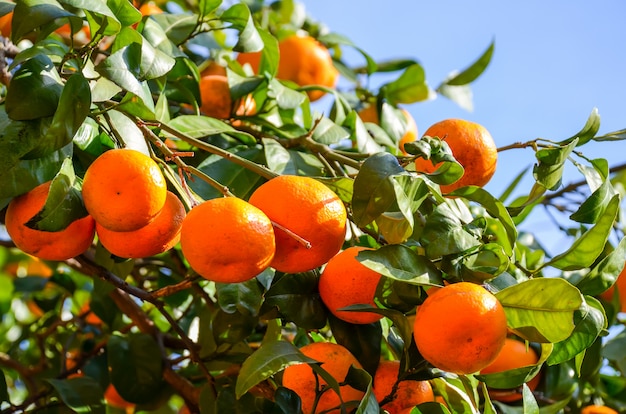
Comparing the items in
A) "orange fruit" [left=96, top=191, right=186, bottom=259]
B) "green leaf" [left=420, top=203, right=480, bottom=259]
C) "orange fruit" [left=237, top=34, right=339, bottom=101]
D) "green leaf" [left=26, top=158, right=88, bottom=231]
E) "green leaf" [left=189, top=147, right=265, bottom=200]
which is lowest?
"orange fruit" [left=237, top=34, right=339, bottom=101]

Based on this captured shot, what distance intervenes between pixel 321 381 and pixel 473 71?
0.97 meters

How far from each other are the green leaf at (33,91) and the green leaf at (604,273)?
67 cm

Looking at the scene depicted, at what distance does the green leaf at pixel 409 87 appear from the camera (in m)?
1.65

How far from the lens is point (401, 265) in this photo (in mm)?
832

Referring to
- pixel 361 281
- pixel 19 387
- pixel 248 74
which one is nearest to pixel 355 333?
pixel 361 281

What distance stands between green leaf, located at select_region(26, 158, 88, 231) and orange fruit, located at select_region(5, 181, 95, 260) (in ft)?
0.15

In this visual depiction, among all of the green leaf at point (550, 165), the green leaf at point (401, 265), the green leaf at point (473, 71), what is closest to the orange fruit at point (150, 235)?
the green leaf at point (401, 265)

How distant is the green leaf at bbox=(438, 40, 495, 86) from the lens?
167 cm

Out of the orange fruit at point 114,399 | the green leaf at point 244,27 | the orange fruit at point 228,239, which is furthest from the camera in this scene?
the orange fruit at point 114,399

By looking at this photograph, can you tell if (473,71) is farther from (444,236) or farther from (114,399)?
(114,399)

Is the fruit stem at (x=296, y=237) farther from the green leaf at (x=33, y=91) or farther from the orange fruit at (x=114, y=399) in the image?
the orange fruit at (x=114, y=399)

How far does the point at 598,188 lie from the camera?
99 cm

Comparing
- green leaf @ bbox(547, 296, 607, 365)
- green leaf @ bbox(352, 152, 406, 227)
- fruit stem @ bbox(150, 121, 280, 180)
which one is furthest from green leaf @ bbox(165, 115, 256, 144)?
green leaf @ bbox(547, 296, 607, 365)

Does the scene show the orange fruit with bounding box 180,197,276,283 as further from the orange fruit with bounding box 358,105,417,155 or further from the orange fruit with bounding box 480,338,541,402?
the orange fruit with bounding box 358,105,417,155
